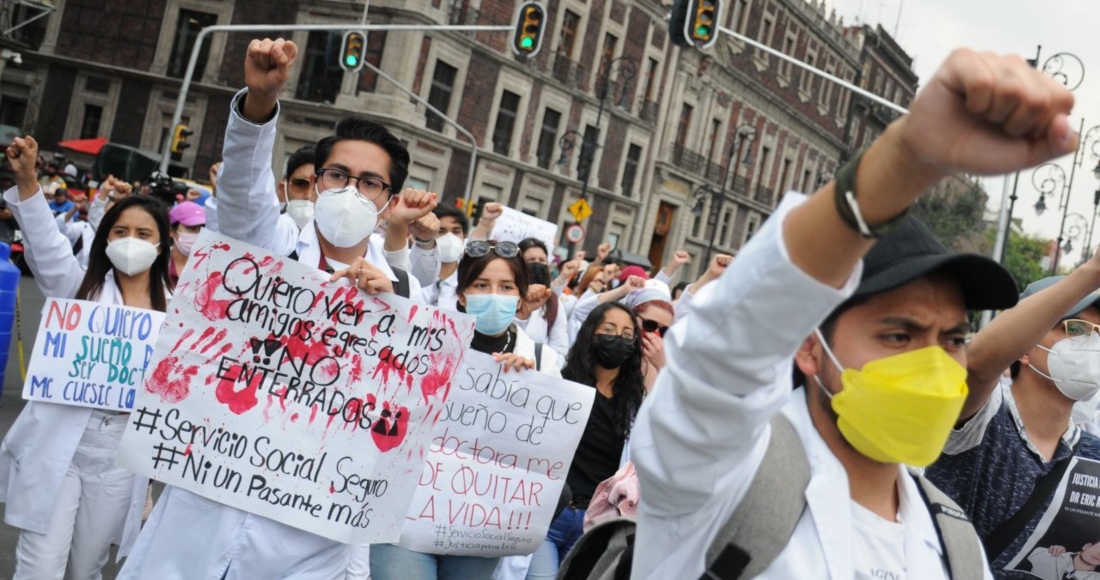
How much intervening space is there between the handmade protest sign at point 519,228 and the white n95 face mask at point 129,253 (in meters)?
7.42

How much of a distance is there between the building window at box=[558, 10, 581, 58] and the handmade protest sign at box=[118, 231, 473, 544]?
120 feet

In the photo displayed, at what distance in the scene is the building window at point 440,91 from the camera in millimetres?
34438

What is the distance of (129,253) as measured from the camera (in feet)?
16.6

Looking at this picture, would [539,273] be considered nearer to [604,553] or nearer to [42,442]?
[42,442]

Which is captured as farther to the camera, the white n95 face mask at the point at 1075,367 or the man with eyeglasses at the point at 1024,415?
the white n95 face mask at the point at 1075,367

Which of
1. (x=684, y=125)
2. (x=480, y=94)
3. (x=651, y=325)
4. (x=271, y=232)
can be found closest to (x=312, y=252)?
(x=271, y=232)

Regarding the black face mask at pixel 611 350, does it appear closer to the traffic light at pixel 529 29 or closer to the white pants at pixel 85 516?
the white pants at pixel 85 516

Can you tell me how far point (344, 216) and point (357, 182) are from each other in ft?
0.51

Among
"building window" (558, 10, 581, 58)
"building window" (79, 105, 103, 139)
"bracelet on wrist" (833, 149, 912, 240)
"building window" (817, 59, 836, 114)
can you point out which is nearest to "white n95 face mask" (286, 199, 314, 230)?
"bracelet on wrist" (833, 149, 912, 240)

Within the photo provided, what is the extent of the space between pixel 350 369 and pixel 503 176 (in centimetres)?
3452

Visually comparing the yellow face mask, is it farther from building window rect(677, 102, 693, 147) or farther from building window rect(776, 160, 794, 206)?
building window rect(776, 160, 794, 206)

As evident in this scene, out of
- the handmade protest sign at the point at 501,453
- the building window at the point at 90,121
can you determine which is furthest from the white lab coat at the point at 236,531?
the building window at the point at 90,121

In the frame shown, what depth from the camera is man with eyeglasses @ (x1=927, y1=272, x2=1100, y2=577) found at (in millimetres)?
2930

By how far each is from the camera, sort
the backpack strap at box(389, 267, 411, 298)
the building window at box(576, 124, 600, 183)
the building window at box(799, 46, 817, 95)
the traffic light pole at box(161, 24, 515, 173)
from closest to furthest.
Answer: the backpack strap at box(389, 267, 411, 298), the traffic light pole at box(161, 24, 515, 173), the building window at box(576, 124, 600, 183), the building window at box(799, 46, 817, 95)
